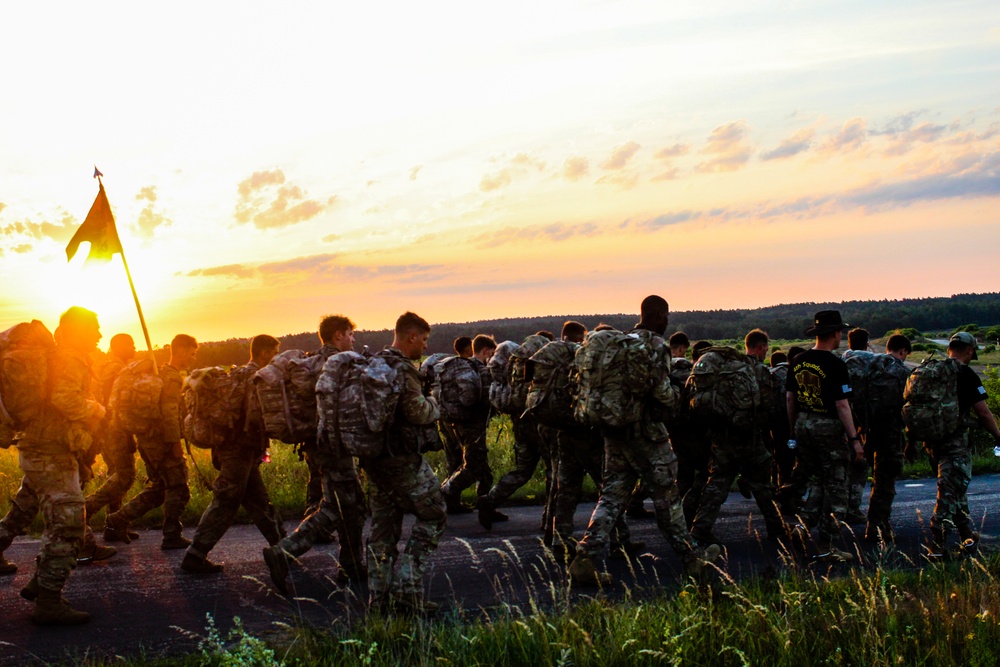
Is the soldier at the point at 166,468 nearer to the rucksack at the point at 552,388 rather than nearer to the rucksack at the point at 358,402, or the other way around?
the rucksack at the point at 358,402

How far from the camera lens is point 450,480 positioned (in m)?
11.9

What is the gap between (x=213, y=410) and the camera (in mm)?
8641

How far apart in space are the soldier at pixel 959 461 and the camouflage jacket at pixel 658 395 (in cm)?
320

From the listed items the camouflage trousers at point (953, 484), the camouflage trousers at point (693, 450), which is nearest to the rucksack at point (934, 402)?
the camouflage trousers at point (953, 484)

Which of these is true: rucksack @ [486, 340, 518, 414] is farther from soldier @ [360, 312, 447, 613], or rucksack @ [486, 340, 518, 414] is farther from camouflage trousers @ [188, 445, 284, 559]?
soldier @ [360, 312, 447, 613]

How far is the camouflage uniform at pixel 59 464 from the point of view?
715 centimetres

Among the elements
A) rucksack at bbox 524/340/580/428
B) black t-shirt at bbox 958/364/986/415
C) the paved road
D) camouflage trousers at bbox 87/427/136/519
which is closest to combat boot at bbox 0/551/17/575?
the paved road

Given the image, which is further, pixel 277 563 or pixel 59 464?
pixel 277 563

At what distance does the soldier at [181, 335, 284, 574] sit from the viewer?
28.2 ft

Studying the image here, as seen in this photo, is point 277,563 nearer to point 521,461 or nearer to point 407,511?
point 407,511

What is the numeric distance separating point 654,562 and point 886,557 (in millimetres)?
2307

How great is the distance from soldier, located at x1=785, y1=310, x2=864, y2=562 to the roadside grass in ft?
6.42

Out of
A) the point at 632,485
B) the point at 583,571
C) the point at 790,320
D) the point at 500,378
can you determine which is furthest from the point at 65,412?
the point at 790,320

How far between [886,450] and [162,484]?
8436 millimetres
